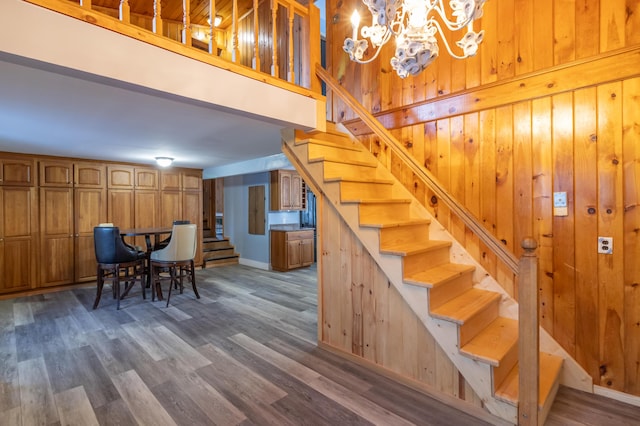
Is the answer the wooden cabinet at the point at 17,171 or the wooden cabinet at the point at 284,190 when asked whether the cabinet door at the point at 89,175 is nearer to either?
the wooden cabinet at the point at 17,171

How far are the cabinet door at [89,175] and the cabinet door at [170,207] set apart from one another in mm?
1033

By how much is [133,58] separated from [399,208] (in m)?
2.27

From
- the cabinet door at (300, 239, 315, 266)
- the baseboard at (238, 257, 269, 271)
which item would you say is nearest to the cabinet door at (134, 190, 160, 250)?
the baseboard at (238, 257, 269, 271)

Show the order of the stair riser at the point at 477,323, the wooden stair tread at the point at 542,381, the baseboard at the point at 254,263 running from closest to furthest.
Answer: the wooden stair tread at the point at 542,381 → the stair riser at the point at 477,323 → the baseboard at the point at 254,263

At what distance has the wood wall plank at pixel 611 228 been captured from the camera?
6.71 ft

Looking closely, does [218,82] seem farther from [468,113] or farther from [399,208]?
[468,113]

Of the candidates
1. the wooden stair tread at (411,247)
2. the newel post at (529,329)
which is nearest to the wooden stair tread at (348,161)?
the wooden stair tread at (411,247)

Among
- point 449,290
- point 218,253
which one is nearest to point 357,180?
point 449,290

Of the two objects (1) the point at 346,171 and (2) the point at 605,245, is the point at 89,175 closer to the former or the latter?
(1) the point at 346,171

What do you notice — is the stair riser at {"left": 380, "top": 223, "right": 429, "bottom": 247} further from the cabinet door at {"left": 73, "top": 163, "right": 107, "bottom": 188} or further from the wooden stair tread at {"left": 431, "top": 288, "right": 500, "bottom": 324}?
the cabinet door at {"left": 73, "top": 163, "right": 107, "bottom": 188}

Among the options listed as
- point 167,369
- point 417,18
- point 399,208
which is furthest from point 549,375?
point 167,369

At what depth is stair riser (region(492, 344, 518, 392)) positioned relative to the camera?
6.00ft

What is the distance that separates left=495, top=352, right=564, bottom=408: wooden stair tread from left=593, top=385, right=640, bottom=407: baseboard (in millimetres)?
265

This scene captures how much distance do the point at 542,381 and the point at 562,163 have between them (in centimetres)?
152
